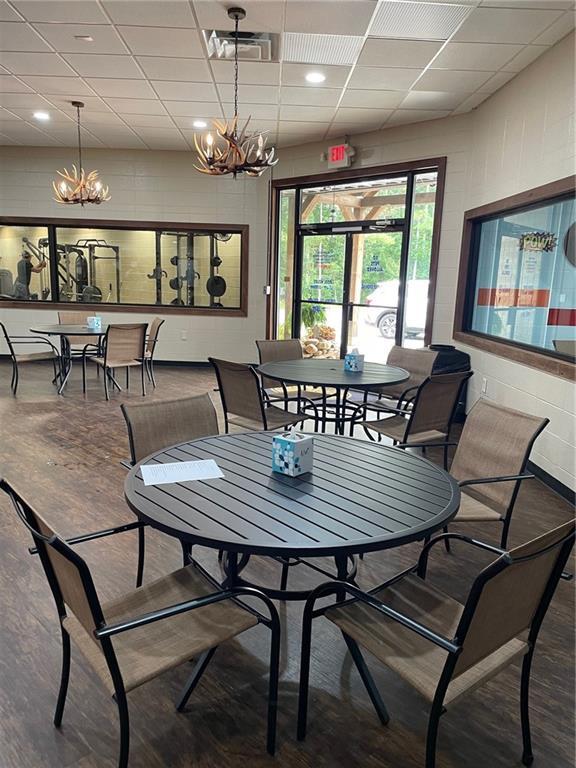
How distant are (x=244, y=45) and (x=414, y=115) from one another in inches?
89.0

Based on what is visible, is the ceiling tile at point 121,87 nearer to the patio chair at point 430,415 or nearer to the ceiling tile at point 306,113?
the ceiling tile at point 306,113

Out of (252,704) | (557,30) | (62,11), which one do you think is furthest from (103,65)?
(252,704)

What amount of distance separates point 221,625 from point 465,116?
5.57m

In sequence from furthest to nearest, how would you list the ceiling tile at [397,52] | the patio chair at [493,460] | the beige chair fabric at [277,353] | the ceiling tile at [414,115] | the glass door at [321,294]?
the glass door at [321,294] < the ceiling tile at [414,115] < the beige chair fabric at [277,353] < the ceiling tile at [397,52] < the patio chair at [493,460]

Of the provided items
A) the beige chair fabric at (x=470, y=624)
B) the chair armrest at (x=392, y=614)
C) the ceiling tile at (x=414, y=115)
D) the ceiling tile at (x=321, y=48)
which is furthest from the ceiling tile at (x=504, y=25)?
the chair armrest at (x=392, y=614)

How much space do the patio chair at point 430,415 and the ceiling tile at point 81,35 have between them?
3.41 m

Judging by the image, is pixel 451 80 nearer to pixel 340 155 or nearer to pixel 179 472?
pixel 340 155

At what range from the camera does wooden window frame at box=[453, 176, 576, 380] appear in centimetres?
361

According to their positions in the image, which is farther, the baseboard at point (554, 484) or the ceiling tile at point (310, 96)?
the ceiling tile at point (310, 96)

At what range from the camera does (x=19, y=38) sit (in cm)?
405

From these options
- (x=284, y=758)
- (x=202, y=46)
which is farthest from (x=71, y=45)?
(x=284, y=758)

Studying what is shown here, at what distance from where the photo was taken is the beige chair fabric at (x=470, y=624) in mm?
1234

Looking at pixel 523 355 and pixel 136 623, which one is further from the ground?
pixel 523 355

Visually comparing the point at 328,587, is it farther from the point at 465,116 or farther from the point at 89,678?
the point at 465,116
